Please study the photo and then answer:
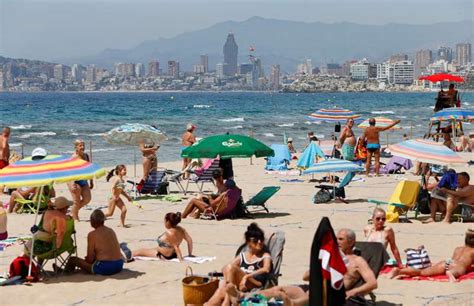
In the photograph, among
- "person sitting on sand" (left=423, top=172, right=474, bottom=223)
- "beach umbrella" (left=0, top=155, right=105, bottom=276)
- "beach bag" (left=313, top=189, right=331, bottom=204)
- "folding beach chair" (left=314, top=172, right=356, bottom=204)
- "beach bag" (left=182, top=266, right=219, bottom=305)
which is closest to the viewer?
"beach bag" (left=182, top=266, right=219, bottom=305)

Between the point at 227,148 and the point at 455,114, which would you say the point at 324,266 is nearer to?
the point at 227,148

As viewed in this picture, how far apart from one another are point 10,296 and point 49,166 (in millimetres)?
1434

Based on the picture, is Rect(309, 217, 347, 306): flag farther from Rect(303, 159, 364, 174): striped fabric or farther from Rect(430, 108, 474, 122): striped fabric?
Rect(430, 108, 474, 122): striped fabric

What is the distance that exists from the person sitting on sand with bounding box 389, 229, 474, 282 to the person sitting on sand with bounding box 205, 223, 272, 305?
1964mm

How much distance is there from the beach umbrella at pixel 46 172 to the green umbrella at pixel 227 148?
4.54m

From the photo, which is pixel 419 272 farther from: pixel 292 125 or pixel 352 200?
pixel 292 125

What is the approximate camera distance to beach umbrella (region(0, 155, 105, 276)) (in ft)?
28.3

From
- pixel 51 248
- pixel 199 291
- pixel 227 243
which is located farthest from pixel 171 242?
pixel 199 291

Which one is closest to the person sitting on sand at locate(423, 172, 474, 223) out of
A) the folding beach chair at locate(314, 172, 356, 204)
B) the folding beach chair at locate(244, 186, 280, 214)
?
the folding beach chair at locate(244, 186, 280, 214)

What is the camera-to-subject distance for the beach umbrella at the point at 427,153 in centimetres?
1246

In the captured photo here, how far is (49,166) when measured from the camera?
8898mm

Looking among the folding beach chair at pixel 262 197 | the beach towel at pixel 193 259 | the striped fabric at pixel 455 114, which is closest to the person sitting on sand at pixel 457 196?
the folding beach chair at pixel 262 197

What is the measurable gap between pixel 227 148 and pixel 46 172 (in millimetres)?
5223

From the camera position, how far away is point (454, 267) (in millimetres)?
8883
